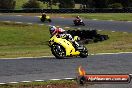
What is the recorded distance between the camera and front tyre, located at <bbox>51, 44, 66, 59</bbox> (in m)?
17.0

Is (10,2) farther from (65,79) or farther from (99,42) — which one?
(65,79)

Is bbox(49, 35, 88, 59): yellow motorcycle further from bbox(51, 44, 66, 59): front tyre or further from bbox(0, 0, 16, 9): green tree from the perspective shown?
bbox(0, 0, 16, 9): green tree

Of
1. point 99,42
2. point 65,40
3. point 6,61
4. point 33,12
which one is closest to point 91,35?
point 99,42

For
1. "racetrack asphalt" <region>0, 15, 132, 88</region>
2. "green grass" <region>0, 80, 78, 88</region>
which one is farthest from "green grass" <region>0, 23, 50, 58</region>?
"green grass" <region>0, 80, 78, 88</region>

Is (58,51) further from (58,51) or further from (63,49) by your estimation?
(63,49)

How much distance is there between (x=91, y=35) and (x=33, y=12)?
2973 centimetres

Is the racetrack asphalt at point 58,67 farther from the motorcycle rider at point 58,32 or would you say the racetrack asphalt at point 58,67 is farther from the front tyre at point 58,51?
the motorcycle rider at point 58,32

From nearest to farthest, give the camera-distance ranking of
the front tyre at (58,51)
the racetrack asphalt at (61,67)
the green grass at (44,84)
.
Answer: the green grass at (44,84) → the racetrack asphalt at (61,67) → the front tyre at (58,51)

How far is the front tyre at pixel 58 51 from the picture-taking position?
17.0m

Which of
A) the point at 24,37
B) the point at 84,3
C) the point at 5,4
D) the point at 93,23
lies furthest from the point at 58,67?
the point at 84,3

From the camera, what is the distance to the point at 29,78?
1213cm

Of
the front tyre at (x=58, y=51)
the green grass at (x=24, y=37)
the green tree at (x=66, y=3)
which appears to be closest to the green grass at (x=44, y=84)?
the front tyre at (x=58, y=51)

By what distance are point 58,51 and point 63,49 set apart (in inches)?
10.7

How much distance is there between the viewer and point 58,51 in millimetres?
17109
